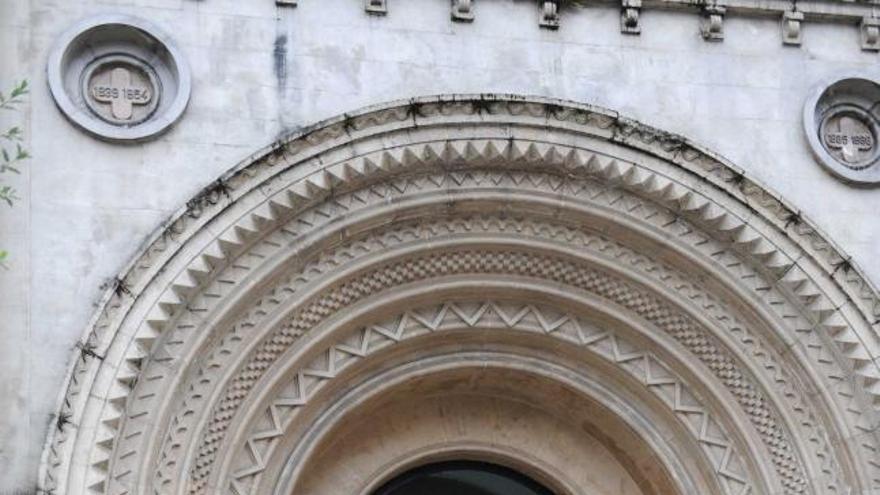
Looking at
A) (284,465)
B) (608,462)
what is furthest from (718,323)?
(284,465)

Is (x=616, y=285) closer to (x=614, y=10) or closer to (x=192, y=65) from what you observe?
(x=614, y=10)

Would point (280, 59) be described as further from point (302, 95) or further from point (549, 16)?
point (549, 16)

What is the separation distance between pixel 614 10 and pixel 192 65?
3171 mm

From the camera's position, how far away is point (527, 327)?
15.1 m

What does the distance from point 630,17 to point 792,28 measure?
1271mm

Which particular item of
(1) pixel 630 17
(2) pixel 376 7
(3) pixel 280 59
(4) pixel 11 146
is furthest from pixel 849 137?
(4) pixel 11 146

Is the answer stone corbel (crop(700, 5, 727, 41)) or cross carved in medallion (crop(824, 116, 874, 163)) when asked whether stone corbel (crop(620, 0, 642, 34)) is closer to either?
stone corbel (crop(700, 5, 727, 41))

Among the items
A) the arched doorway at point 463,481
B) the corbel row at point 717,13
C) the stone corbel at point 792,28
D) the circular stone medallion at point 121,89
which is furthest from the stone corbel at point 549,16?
the arched doorway at point 463,481

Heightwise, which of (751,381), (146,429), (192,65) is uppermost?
(192,65)

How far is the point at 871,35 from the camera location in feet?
51.1

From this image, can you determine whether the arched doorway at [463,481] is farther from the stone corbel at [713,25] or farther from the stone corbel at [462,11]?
the stone corbel at [713,25]

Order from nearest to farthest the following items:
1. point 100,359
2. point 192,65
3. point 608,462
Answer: point 100,359
point 192,65
point 608,462

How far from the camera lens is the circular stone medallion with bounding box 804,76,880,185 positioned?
15.2 meters

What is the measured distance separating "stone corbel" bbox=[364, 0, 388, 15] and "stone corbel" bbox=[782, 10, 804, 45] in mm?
3054
